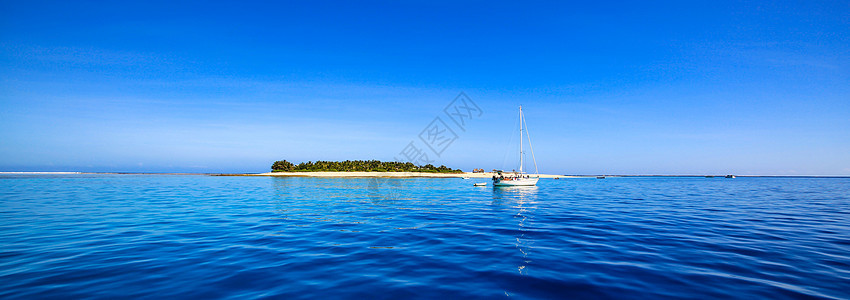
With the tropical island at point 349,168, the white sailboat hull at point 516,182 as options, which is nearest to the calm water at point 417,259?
the white sailboat hull at point 516,182

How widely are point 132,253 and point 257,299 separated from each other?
698cm

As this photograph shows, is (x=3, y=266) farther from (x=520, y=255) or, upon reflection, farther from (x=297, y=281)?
(x=520, y=255)

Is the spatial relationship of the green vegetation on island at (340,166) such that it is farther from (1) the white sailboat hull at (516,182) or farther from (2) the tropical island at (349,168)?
(1) the white sailboat hull at (516,182)

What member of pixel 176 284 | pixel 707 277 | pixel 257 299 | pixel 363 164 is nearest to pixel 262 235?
pixel 176 284

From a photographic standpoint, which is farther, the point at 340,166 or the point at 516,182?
the point at 340,166

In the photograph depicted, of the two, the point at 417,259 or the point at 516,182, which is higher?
the point at 516,182

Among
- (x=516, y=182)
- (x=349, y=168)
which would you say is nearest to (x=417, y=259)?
(x=516, y=182)

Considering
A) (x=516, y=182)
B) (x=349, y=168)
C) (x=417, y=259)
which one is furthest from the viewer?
(x=349, y=168)

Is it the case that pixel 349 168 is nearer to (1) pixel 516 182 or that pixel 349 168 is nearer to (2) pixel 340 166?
(2) pixel 340 166

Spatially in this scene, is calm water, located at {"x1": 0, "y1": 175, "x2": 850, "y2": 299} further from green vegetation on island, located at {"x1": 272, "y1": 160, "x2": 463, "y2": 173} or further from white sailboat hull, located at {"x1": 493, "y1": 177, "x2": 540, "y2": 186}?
green vegetation on island, located at {"x1": 272, "y1": 160, "x2": 463, "y2": 173}

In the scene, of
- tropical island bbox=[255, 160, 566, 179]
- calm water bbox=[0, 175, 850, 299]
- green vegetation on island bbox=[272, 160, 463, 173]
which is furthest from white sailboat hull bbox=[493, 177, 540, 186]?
green vegetation on island bbox=[272, 160, 463, 173]

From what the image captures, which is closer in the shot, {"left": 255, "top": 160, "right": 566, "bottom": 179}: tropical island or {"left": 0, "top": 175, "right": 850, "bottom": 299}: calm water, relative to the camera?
{"left": 0, "top": 175, "right": 850, "bottom": 299}: calm water

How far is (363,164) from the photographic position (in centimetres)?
16288

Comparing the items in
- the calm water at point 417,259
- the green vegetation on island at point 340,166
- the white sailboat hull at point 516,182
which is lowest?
the calm water at point 417,259
